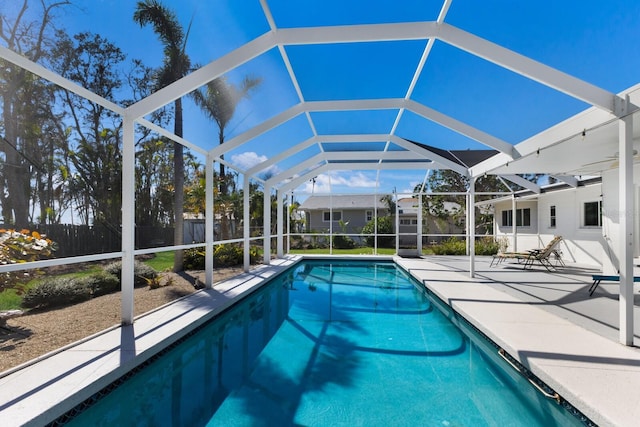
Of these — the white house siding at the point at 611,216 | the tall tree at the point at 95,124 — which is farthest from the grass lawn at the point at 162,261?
the white house siding at the point at 611,216

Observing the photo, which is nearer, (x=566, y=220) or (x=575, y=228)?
(x=575, y=228)

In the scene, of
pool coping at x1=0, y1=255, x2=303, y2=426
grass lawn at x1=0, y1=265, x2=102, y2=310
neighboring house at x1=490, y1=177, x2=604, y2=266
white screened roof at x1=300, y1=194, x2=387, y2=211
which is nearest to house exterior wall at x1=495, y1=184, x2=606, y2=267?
neighboring house at x1=490, y1=177, x2=604, y2=266

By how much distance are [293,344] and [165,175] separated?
6.03m

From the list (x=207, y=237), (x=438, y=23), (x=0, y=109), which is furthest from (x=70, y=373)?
(x=438, y=23)

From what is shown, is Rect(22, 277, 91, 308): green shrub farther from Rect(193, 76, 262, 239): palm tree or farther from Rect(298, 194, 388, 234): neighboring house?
Rect(298, 194, 388, 234): neighboring house

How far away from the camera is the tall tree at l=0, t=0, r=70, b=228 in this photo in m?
3.95

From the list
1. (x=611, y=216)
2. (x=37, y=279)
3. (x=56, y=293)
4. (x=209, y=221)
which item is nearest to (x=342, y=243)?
(x=611, y=216)

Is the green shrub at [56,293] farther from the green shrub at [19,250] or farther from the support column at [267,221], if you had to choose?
the support column at [267,221]

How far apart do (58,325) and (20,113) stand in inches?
112

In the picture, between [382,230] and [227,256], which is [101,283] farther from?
[382,230]

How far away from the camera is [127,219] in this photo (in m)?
4.42

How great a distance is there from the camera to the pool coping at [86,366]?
248 cm

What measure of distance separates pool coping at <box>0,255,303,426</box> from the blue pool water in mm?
196

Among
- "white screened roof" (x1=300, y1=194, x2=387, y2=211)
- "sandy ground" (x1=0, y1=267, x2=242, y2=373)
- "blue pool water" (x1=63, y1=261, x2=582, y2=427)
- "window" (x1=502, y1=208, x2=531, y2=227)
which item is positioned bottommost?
"blue pool water" (x1=63, y1=261, x2=582, y2=427)
